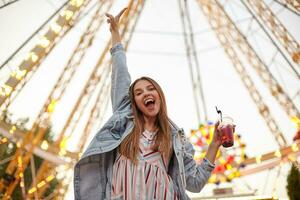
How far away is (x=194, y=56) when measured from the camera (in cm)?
1437

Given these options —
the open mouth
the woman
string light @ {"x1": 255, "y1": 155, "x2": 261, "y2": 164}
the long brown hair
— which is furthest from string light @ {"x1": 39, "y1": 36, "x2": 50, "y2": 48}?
string light @ {"x1": 255, "y1": 155, "x2": 261, "y2": 164}

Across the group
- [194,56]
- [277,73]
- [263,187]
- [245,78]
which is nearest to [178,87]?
[194,56]

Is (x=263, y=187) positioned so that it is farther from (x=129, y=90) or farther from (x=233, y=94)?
(x=129, y=90)

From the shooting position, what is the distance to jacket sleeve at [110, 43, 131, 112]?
2178 millimetres

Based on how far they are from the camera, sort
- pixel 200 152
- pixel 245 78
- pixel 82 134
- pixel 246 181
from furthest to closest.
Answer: pixel 246 181
pixel 245 78
pixel 82 134
pixel 200 152

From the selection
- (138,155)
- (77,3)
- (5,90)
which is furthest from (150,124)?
(77,3)

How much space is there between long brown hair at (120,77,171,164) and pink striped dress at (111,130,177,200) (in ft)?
0.11

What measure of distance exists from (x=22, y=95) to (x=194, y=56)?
249 inches

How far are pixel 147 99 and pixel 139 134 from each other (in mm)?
217

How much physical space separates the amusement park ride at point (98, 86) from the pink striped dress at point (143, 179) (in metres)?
7.34

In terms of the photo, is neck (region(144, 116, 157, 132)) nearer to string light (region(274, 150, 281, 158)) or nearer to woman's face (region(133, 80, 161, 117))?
woman's face (region(133, 80, 161, 117))

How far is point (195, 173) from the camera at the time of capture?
2057 millimetres

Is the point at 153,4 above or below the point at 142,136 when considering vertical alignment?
above

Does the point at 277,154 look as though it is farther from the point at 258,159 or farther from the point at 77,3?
the point at 77,3
